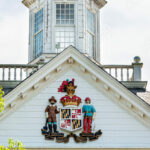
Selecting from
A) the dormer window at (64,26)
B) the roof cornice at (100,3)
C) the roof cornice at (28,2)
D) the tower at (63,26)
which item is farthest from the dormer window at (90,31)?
the roof cornice at (28,2)

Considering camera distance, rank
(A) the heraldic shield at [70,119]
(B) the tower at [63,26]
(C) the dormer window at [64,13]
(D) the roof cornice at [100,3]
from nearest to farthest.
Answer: (A) the heraldic shield at [70,119] → (B) the tower at [63,26] → (C) the dormer window at [64,13] → (D) the roof cornice at [100,3]

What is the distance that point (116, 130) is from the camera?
3469 cm

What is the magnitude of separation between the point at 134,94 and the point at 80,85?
2194mm

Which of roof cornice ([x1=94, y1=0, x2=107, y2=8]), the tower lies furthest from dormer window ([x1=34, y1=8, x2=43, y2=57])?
roof cornice ([x1=94, y1=0, x2=107, y2=8])

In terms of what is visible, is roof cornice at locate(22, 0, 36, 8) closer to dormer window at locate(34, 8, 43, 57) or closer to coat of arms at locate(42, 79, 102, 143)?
dormer window at locate(34, 8, 43, 57)

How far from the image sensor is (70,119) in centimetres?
3434

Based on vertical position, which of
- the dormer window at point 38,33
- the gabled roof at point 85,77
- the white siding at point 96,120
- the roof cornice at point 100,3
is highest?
the roof cornice at point 100,3

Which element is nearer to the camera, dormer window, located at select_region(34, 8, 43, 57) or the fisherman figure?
the fisherman figure

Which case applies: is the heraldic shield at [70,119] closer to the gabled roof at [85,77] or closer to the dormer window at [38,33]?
the gabled roof at [85,77]

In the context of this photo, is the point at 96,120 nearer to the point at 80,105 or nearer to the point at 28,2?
the point at 80,105

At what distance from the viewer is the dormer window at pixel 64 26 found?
40.7 m

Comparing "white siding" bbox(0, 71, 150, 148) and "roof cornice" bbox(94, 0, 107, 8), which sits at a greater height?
"roof cornice" bbox(94, 0, 107, 8)

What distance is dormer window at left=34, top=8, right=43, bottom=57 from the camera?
135 ft

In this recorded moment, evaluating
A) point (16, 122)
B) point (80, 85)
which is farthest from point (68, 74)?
point (16, 122)
